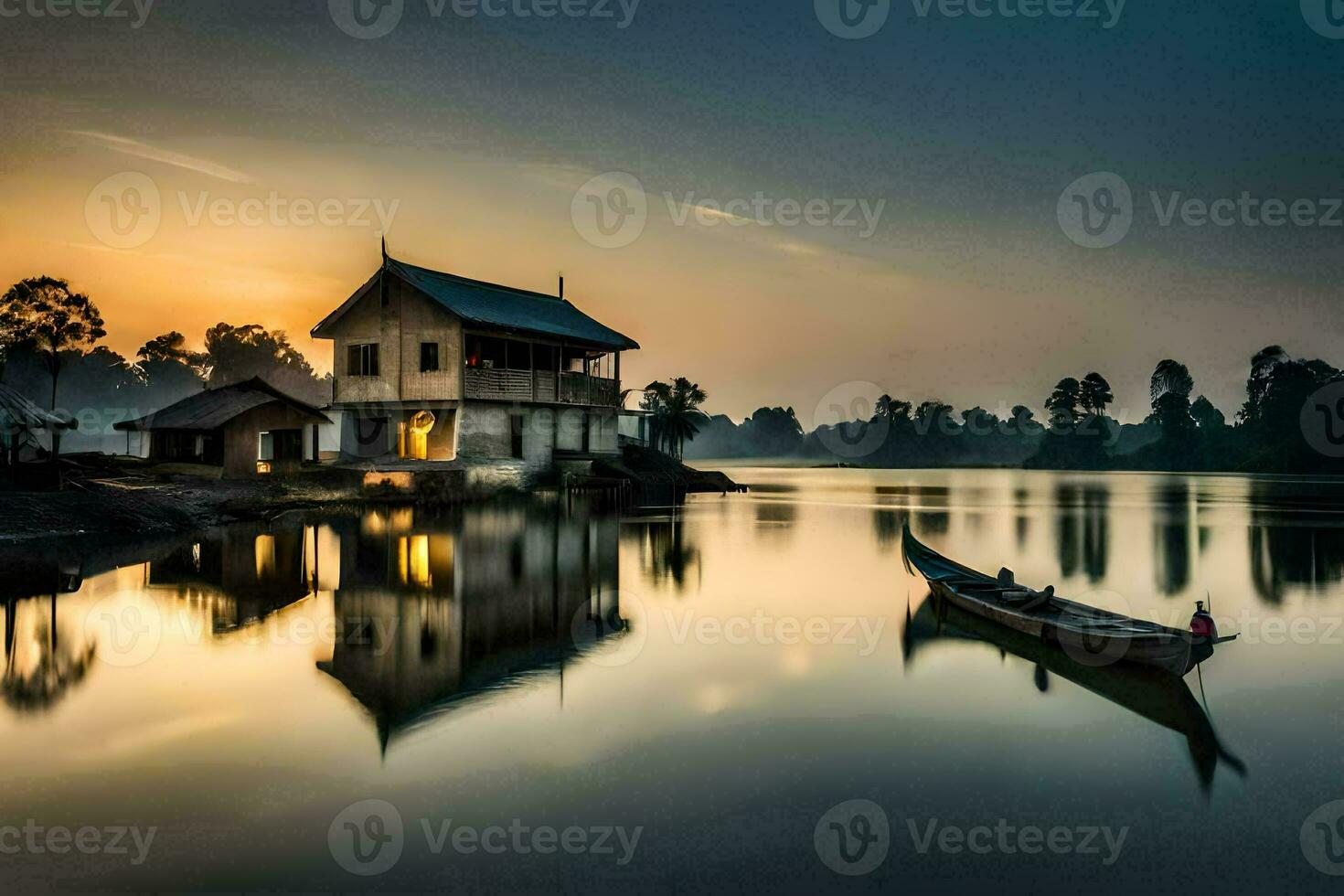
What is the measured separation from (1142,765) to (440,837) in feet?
20.6

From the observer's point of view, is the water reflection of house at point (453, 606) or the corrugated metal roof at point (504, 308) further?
the corrugated metal roof at point (504, 308)

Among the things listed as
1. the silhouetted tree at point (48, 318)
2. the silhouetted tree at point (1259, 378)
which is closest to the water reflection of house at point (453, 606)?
the silhouetted tree at point (48, 318)

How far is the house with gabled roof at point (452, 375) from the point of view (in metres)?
37.1

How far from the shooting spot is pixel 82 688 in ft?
31.0

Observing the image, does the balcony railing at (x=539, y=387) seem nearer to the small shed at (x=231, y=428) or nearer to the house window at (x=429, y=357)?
the house window at (x=429, y=357)

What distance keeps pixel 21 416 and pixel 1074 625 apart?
30198 mm

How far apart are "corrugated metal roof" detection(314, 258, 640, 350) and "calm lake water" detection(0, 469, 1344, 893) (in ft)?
71.4

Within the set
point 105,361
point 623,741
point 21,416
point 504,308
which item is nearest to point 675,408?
point 504,308

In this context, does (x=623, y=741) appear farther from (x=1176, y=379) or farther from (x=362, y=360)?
(x=1176, y=379)

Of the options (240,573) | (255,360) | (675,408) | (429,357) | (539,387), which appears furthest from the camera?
(255,360)

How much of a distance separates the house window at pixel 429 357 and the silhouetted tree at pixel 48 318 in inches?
1005

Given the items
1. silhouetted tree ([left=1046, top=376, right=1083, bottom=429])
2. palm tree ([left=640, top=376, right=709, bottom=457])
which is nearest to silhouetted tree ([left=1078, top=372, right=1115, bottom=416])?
silhouetted tree ([left=1046, top=376, right=1083, bottom=429])

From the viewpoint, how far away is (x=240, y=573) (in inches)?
679

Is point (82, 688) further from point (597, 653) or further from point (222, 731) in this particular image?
point (597, 653)
